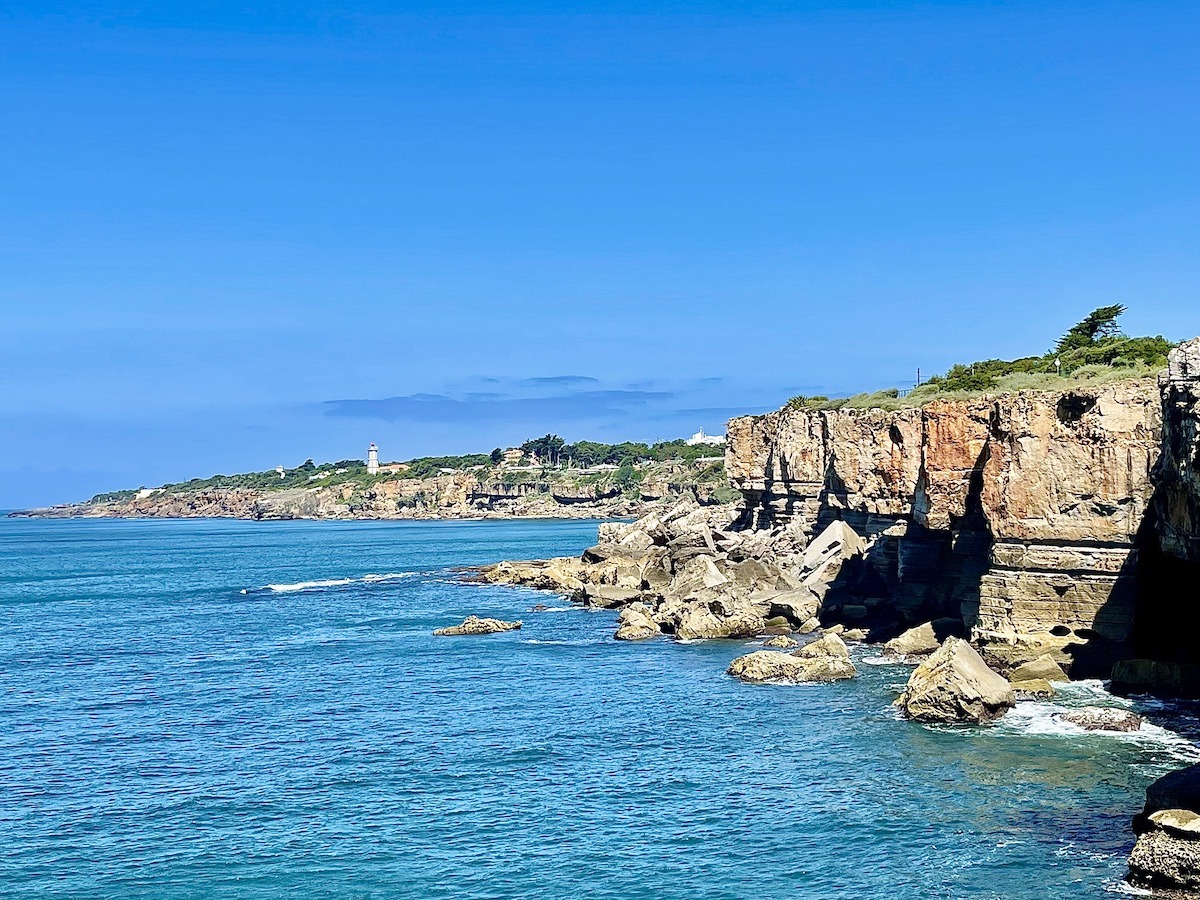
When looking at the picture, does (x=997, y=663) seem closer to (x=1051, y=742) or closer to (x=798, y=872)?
(x=1051, y=742)

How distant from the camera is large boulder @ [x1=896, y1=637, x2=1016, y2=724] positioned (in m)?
32.0

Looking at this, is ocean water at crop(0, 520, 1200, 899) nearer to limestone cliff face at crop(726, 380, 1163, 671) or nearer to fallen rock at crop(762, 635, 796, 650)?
fallen rock at crop(762, 635, 796, 650)

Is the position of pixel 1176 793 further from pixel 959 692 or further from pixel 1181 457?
pixel 959 692

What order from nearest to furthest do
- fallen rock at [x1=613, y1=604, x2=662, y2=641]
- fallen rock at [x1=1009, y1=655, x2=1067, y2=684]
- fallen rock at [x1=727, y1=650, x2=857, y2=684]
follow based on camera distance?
fallen rock at [x1=1009, y1=655, x2=1067, y2=684], fallen rock at [x1=727, y1=650, x2=857, y2=684], fallen rock at [x1=613, y1=604, x2=662, y2=641]

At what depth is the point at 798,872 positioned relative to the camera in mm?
22281

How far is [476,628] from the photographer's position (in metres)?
55.7

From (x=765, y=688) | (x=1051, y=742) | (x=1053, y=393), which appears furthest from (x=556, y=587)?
(x=1051, y=742)

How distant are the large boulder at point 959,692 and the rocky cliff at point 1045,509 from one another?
4.35m

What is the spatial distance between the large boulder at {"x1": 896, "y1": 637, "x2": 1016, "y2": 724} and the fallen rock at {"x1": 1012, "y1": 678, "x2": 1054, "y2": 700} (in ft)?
5.49

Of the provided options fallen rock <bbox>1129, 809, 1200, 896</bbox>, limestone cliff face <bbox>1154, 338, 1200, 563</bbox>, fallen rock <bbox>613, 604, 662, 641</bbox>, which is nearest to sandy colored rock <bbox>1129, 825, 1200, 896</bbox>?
fallen rock <bbox>1129, 809, 1200, 896</bbox>

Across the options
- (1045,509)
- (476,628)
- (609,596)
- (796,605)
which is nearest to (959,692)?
(1045,509)

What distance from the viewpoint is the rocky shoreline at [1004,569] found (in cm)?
3033

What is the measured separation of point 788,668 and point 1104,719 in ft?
39.3

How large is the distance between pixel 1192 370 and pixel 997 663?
15.1 metres
